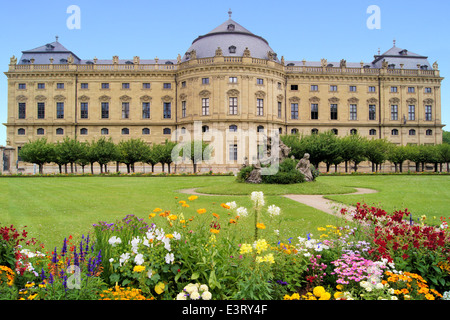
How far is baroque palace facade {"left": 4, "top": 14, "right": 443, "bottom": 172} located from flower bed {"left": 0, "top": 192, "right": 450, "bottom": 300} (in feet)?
163

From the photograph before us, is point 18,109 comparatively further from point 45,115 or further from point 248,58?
point 248,58

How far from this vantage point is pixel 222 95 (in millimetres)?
56438

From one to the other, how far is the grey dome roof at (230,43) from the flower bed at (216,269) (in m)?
55.1

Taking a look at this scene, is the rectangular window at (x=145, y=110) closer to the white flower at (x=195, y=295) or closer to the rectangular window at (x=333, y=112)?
the rectangular window at (x=333, y=112)

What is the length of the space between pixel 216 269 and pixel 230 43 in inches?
2296

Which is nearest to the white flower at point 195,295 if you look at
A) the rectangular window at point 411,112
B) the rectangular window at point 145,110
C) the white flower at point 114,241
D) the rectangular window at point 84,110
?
the white flower at point 114,241

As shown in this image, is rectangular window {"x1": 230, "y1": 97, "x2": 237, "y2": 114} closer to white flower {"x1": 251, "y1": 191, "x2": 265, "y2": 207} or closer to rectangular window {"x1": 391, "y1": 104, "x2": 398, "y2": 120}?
rectangular window {"x1": 391, "y1": 104, "x2": 398, "y2": 120}

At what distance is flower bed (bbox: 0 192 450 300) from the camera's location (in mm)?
4535

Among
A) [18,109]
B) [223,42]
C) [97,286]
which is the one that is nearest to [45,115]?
[18,109]

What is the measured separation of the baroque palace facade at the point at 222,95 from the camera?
2242 inches

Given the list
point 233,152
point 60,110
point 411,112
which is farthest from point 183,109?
point 411,112

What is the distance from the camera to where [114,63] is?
2418 inches

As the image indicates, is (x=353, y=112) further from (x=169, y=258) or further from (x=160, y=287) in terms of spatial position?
(x=160, y=287)

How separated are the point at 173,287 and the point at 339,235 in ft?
12.5
